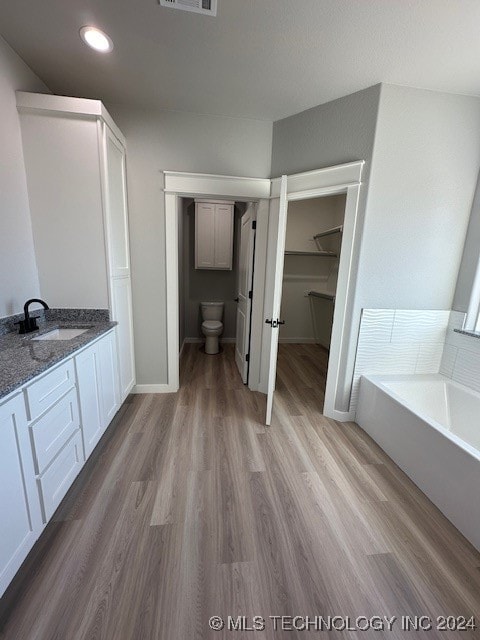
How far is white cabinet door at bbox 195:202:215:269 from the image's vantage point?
391 cm

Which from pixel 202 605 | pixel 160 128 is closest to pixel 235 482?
pixel 202 605

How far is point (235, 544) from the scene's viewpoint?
1.27 metres

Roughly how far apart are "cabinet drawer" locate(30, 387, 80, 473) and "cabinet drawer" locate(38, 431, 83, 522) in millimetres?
50

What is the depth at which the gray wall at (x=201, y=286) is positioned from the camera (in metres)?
4.25

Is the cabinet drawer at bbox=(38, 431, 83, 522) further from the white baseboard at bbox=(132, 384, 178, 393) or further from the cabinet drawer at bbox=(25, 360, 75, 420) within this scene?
the white baseboard at bbox=(132, 384, 178, 393)

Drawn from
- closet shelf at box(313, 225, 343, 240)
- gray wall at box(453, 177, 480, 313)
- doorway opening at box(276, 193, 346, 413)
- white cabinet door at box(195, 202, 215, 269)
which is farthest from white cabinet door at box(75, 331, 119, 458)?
closet shelf at box(313, 225, 343, 240)

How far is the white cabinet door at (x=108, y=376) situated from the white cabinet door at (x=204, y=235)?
2.36m

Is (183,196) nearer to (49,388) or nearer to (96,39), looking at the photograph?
(96,39)

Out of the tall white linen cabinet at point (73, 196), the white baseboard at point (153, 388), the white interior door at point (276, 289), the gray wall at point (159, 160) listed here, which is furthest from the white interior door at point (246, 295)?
the tall white linen cabinet at point (73, 196)

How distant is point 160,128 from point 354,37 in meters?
1.56

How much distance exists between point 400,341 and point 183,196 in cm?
233

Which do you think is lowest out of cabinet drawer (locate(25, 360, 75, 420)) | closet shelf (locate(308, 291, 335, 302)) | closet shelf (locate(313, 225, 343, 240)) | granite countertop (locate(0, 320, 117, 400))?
cabinet drawer (locate(25, 360, 75, 420))

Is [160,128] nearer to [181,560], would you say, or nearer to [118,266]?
[118,266]

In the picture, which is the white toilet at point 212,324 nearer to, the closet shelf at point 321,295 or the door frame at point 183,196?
the door frame at point 183,196
